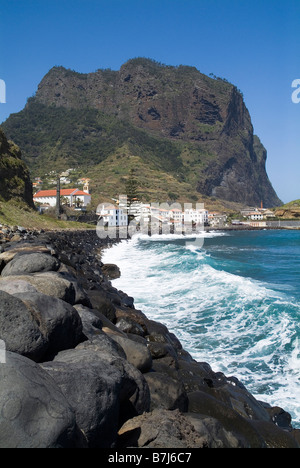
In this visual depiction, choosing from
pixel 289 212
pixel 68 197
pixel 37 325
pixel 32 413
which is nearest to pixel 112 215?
pixel 68 197

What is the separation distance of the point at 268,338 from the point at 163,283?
26.7 feet

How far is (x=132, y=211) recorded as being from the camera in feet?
296

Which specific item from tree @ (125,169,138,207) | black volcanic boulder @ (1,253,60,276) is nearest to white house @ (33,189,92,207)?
tree @ (125,169,138,207)

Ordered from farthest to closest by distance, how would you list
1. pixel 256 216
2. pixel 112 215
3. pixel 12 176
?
pixel 256 216, pixel 112 215, pixel 12 176

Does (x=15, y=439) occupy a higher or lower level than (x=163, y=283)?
higher

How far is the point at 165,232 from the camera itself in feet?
299

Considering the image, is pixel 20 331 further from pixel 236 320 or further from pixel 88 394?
pixel 236 320

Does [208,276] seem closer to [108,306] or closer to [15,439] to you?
[108,306]

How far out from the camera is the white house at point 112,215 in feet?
256

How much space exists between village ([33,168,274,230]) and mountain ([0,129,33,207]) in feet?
45.7

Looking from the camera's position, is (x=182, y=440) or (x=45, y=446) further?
(x=182, y=440)

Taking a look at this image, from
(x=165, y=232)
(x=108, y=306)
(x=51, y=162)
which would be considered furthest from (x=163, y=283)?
(x=51, y=162)

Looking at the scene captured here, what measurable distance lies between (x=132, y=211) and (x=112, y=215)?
34.0 ft

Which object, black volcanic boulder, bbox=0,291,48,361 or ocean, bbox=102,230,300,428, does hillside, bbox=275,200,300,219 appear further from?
black volcanic boulder, bbox=0,291,48,361
